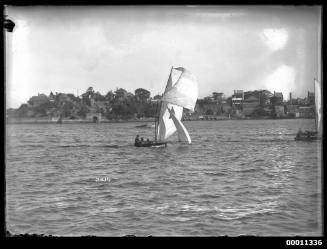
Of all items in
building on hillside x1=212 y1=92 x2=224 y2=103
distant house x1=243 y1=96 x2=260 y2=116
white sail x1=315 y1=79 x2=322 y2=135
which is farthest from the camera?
distant house x1=243 y1=96 x2=260 y2=116

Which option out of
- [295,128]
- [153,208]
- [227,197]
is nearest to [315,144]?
[295,128]

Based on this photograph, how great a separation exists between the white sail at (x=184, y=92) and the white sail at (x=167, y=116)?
8cm

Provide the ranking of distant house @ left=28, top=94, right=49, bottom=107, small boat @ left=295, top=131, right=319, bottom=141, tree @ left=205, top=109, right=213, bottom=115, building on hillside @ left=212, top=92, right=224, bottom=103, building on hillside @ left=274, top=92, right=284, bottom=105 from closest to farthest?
small boat @ left=295, top=131, right=319, bottom=141 → distant house @ left=28, top=94, right=49, bottom=107 → building on hillside @ left=274, top=92, right=284, bottom=105 → building on hillside @ left=212, top=92, right=224, bottom=103 → tree @ left=205, top=109, right=213, bottom=115

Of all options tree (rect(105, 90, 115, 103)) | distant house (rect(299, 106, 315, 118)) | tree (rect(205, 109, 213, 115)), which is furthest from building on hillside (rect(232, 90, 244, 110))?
tree (rect(105, 90, 115, 103))

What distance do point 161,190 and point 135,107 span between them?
1.63 meters

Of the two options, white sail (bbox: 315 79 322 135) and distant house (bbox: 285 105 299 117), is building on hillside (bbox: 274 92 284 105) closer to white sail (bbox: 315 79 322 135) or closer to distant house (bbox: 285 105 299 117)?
distant house (bbox: 285 105 299 117)

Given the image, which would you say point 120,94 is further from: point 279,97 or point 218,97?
point 279,97

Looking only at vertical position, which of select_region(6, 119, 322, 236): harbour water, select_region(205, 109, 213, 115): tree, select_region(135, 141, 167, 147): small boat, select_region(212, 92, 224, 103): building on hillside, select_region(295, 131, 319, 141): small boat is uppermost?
select_region(212, 92, 224, 103): building on hillside

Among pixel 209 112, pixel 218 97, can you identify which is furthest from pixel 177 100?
pixel 218 97

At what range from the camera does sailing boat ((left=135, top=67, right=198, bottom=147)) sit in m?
6.65

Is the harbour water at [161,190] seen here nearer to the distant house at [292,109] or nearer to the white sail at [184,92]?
the distant house at [292,109]

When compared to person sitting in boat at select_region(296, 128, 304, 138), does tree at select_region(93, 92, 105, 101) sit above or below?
above

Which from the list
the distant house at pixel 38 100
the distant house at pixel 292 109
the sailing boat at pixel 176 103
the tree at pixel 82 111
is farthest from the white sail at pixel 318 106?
the distant house at pixel 38 100

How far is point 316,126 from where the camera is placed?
624cm
